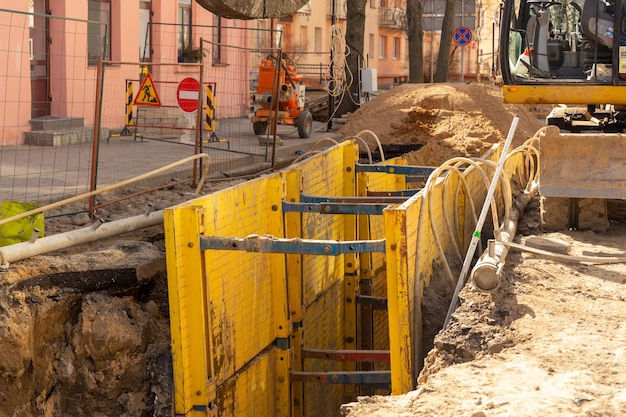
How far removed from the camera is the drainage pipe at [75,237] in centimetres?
723

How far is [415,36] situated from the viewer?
2839cm

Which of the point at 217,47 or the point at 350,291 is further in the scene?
the point at 217,47

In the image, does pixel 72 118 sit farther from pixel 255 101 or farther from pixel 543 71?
pixel 543 71

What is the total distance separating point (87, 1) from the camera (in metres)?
18.8

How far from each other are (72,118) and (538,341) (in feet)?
36.1

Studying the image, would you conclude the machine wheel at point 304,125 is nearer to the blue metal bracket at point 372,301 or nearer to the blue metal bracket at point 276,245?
the blue metal bracket at point 372,301

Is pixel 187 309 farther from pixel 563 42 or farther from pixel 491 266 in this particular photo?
pixel 563 42

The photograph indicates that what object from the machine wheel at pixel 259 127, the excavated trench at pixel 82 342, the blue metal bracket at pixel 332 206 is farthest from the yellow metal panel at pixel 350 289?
the machine wheel at pixel 259 127

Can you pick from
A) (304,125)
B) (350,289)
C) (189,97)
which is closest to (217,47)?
(304,125)

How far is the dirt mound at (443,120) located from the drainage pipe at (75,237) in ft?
23.7

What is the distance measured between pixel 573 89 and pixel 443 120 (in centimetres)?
812

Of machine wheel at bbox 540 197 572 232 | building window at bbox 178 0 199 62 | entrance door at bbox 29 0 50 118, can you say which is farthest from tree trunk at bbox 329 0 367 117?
machine wheel at bbox 540 197 572 232

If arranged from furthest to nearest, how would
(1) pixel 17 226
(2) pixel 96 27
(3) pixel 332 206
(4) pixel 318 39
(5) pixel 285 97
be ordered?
(4) pixel 318 39 → (5) pixel 285 97 → (2) pixel 96 27 → (1) pixel 17 226 → (3) pixel 332 206

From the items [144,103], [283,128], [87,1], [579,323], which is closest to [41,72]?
[144,103]
